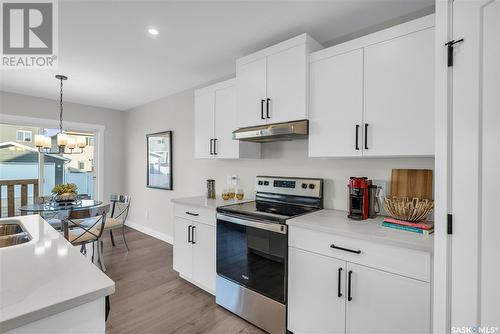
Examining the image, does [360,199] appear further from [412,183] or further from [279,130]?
[279,130]

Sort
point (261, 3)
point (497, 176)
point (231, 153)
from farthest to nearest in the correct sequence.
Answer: point (231, 153), point (261, 3), point (497, 176)

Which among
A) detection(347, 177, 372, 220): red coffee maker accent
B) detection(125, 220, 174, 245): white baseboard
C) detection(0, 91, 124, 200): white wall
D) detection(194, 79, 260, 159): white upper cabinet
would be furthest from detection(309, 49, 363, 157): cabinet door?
detection(0, 91, 124, 200): white wall

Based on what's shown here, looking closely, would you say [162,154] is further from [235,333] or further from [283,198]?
[235,333]

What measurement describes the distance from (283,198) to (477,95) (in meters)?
1.70

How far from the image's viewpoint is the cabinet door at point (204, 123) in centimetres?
288

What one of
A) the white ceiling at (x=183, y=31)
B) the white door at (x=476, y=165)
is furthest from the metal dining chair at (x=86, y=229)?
the white door at (x=476, y=165)

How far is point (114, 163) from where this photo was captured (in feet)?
16.5

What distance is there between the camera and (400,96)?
159 cm

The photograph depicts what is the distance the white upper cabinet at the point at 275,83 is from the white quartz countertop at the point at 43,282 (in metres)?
1.69

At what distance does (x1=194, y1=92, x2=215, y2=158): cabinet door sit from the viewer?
2.88 meters

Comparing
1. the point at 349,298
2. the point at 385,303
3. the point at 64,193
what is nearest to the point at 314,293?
the point at 349,298

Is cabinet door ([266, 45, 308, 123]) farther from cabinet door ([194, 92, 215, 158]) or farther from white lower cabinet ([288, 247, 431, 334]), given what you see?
white lower cabinet ([288, 247, 431, 334])

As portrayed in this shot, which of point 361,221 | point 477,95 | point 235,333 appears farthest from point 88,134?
point 477,95

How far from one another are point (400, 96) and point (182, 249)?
250 centimetres
